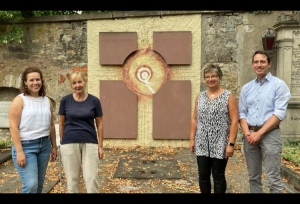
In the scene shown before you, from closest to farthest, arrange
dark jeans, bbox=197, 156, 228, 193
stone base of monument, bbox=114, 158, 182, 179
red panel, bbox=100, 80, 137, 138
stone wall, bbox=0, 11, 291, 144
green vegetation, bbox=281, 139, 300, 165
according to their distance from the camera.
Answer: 1. dark jeans, bbox=197, 156, 228, 193
2. stone base of monument, bbox=114, 158, 182, 179
3. green vegetation, bbox=281, 139, 300, 165
4. stone wall, bbox=0, 11, 291, 144
5. red panel, bbox=100, 80, 137, 138

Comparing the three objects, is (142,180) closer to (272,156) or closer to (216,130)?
(216,130)

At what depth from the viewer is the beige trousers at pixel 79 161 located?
277 centimetres

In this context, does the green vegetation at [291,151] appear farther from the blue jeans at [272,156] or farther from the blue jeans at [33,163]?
the blue jeans at [33,163]

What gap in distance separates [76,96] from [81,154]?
1.93ft

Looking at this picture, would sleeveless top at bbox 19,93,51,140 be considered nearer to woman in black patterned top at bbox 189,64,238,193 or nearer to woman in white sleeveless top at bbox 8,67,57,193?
woman in white sleeveless top at bbox 8,67,57,193

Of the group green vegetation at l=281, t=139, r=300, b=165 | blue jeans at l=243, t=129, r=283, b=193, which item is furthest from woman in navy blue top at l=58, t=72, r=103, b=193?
green vegetation at l=281, t=139, r=300, b=165

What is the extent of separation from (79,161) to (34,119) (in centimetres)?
61

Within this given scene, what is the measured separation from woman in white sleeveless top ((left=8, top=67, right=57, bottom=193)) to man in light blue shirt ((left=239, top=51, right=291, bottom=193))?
196cm

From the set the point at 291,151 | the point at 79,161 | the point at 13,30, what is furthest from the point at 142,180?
the point at 13,30

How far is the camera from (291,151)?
5.28 m

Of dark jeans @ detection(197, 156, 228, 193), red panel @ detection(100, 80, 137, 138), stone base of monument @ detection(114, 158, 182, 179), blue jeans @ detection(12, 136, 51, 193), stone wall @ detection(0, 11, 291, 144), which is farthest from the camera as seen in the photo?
red panel @ detection(100, 80, 137, 138)

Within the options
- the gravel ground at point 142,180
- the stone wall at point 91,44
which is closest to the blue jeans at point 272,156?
the gravel ground at point 142,180

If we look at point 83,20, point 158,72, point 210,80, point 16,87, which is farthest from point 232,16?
point 16,87

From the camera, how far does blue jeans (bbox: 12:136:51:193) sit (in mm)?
2486
